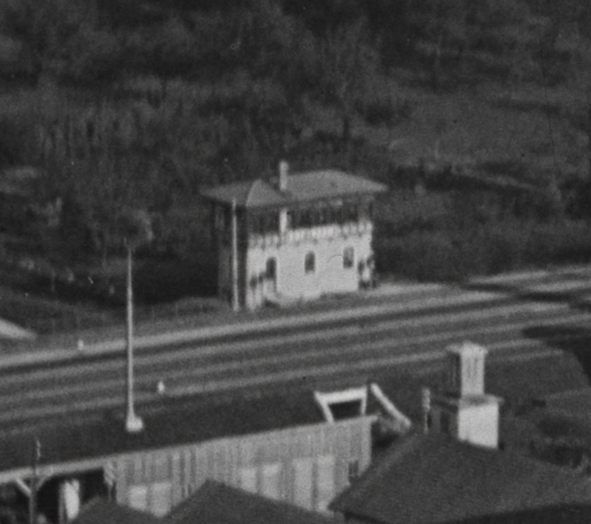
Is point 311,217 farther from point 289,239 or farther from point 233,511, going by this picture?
point 233,511

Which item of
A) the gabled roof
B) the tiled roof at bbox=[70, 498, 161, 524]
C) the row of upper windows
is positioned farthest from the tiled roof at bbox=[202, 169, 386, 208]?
the gabled roof

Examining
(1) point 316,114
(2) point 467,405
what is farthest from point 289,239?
(2) point 467,405

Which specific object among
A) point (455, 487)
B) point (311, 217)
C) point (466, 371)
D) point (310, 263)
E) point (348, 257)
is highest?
point (466, 371)

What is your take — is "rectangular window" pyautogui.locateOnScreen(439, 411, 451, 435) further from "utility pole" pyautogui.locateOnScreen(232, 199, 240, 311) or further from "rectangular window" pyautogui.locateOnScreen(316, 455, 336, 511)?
"utility pole" pyautogui.locateOnScreen(232, 199, 240, 311)

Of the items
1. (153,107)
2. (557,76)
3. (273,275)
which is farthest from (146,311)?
(557,76)

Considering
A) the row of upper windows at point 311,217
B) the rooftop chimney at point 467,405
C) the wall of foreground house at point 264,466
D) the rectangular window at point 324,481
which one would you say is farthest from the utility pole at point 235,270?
the rooftop chimney at point 467,405

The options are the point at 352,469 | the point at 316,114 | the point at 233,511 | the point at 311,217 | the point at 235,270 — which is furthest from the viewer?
the point at 316,114
